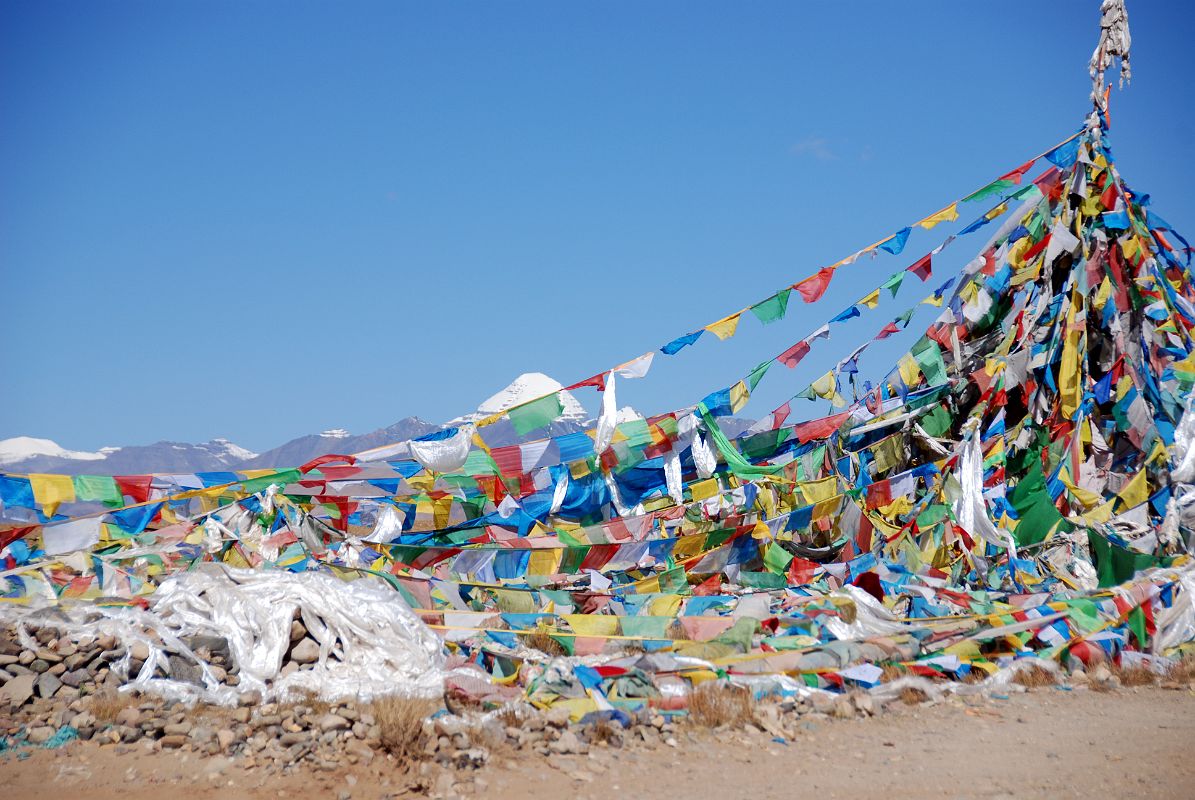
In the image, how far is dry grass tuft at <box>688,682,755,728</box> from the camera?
258 inches

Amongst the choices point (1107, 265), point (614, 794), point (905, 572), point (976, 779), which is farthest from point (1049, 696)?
point (1107, 265)

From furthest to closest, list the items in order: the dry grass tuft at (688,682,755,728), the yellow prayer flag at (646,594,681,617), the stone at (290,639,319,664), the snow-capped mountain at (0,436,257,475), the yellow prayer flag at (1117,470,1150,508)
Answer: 1. the snow-capped mountain at (0,436,257,475)
2. the yellow prayer flag at (1117,470,1150,508)
3. the yellow prayer flag at (646,594,681,617)
4. the stone at (290,639,319,664)
5. the dry grass tuft at (688,682,755,728)

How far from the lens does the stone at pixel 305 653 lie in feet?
24.5

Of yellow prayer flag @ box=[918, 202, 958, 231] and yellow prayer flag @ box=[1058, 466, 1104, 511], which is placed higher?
yellow prayer flag @ box=[918, 202, 958, 231]

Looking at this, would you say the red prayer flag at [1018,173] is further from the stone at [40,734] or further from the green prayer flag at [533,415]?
the stone at [40,734]

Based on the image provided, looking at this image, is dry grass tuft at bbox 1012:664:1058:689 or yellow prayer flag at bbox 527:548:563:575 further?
yellow prayer flag at bbox 527:548:563:575

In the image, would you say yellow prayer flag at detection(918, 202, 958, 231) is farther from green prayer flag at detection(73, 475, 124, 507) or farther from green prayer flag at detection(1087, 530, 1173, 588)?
green prayer flag at detection(73, 475, 124, 507)

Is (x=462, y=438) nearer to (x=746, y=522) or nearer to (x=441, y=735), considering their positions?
(x=746, y=522)

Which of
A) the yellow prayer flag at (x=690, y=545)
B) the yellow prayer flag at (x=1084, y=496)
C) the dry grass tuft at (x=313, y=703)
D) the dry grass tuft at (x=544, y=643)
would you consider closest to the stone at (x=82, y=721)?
the dry grass tuft at (x=313, y=703)

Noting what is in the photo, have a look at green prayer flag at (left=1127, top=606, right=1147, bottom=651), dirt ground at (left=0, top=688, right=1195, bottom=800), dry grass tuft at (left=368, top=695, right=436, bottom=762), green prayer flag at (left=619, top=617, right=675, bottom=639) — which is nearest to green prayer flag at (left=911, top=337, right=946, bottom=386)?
green prayer flag at (left=1127, top=606, right=1147, bottom=651)

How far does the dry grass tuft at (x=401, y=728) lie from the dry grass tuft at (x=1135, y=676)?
535 cm

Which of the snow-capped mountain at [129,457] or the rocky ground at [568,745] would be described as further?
the snow-capped mountain at [129,457]

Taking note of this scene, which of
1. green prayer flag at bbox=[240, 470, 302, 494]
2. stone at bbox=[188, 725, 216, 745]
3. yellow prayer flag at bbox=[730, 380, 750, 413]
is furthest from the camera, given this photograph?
yellow prayer flag at bbox=[730, 380, 750, 413]

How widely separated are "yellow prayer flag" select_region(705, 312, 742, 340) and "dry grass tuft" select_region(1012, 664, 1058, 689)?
525 cm
